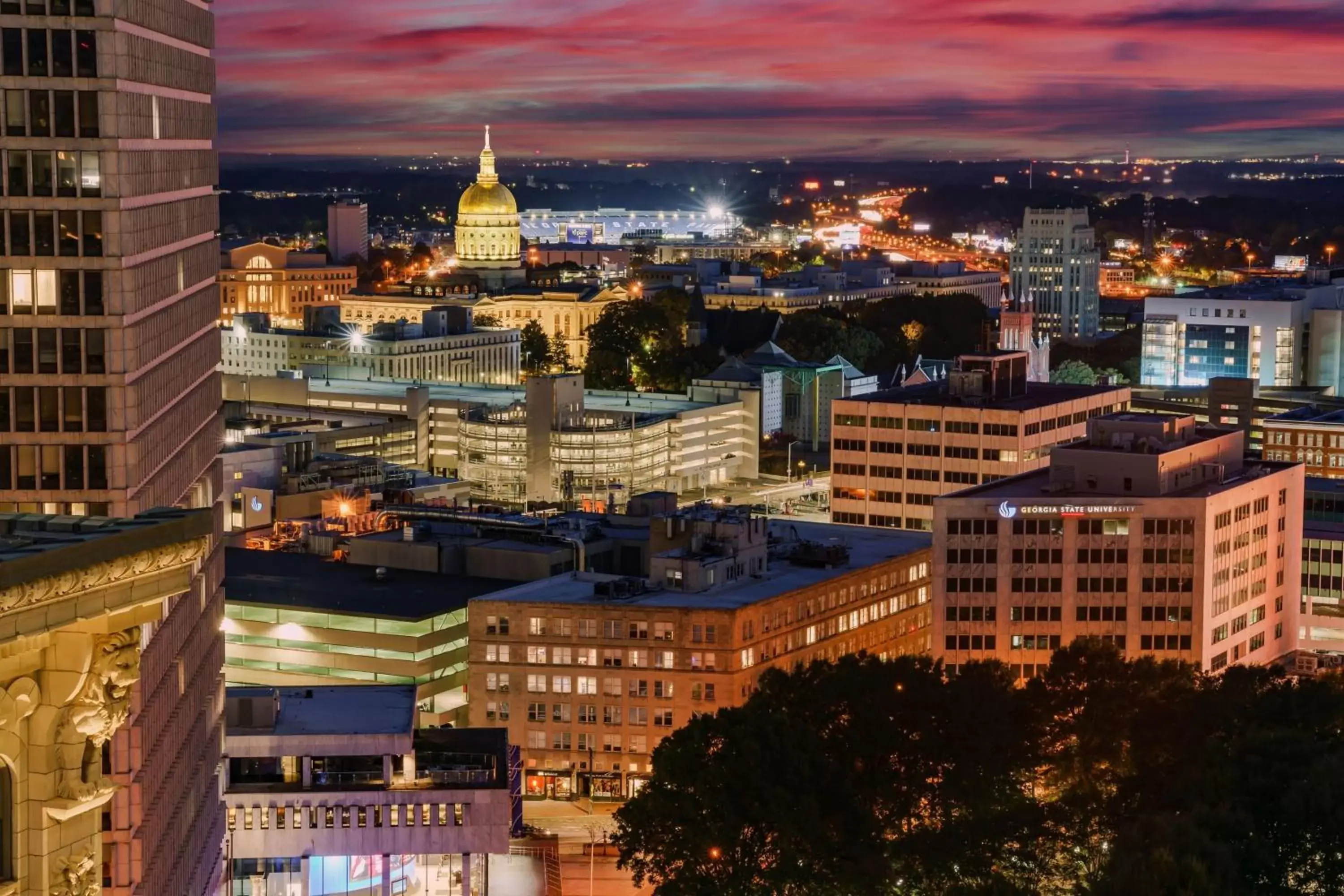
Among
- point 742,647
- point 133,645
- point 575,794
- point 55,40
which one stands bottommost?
point 575,794

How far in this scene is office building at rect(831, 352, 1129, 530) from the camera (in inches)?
5128

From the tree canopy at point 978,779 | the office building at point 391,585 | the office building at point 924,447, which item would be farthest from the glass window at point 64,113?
the office building at point 924,447

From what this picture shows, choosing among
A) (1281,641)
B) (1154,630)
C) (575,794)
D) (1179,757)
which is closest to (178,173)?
(1179,757)

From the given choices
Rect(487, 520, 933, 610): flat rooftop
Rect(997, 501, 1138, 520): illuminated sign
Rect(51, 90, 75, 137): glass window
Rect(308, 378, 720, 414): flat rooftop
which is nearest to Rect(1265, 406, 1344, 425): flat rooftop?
Rect(308, 378, 720, 414): flat rooftop

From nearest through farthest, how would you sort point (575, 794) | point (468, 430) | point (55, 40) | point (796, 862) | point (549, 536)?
1. point (55, 40)
2. point (796, 862)
3. point (575, 794)
4. point (549, 536)
5. point (468, 430)

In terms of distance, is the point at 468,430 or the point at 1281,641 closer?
the point at 1281,641

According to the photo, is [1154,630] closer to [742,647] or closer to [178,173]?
[742,647]

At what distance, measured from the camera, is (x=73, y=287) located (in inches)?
2030

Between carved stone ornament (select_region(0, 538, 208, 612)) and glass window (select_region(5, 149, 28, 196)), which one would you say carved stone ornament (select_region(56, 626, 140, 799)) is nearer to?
carved stone ornament (select_region(0, 538, 208, 612))

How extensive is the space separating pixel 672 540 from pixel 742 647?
9681 mm

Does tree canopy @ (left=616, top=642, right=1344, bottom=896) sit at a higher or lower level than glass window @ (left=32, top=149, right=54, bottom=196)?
lower

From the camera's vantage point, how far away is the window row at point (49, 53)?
49688 mm

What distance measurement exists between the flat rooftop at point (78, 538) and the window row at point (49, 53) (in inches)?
1256

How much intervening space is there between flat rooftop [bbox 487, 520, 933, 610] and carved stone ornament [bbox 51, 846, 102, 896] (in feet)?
239
